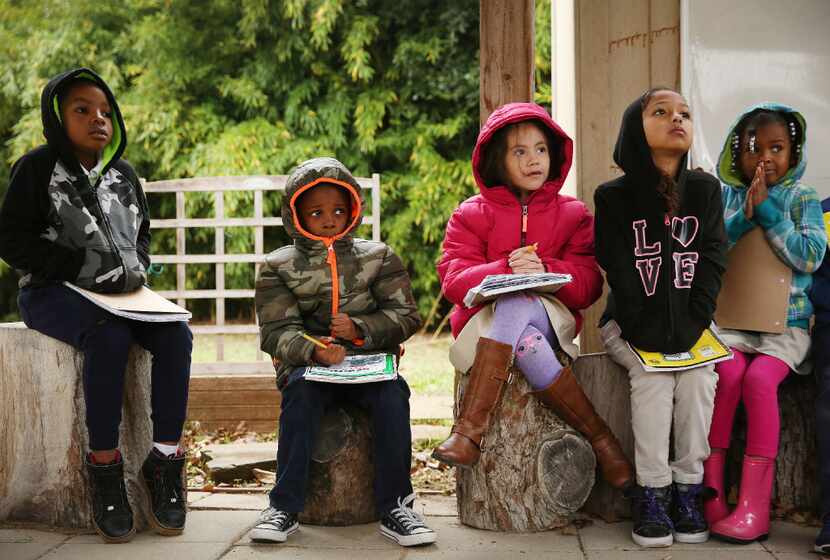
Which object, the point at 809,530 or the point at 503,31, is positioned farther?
the point at 503,31

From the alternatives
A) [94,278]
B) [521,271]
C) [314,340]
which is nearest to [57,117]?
[94,278]

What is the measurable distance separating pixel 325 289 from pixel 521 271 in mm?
712

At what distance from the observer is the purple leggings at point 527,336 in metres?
3.17

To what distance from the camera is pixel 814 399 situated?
3338 mm

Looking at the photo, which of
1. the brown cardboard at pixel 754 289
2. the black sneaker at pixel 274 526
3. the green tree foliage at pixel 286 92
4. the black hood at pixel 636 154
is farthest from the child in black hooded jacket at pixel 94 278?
the green tree foliage at pixel 286 92

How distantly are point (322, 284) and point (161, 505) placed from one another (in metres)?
0.96

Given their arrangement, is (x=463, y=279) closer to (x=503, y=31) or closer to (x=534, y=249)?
(x=534, y=249)

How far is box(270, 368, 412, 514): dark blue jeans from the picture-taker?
3.21 metres

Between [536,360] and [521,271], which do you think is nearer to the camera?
[536,360]

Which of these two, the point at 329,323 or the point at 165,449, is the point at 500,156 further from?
the point at 165,449

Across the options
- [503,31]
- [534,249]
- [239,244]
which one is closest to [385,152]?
[239,244]

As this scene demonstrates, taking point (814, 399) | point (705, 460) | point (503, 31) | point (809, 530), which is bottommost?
point (809, 530)

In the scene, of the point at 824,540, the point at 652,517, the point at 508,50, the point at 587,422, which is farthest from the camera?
the point at 508,50

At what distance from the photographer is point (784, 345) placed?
3287 millimetres
